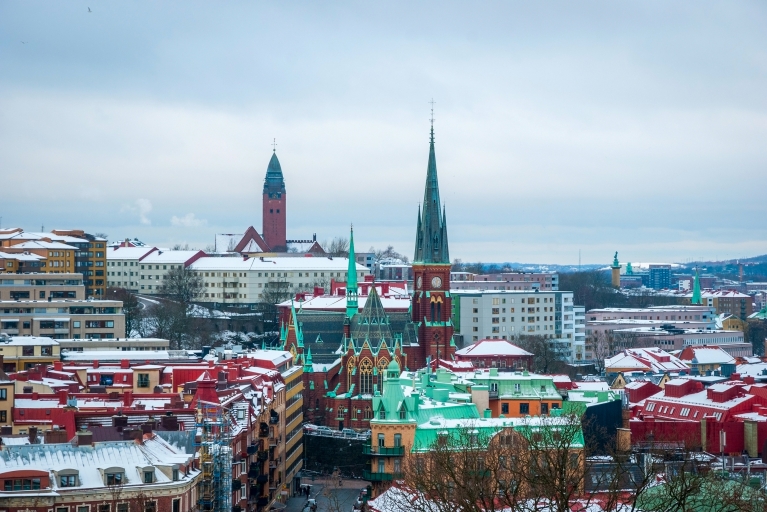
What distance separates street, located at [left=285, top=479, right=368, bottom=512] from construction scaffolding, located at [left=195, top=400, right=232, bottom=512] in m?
16.4

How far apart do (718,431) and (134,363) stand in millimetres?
41449

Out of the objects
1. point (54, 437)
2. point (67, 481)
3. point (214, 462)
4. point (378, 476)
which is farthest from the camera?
point (378, 476)

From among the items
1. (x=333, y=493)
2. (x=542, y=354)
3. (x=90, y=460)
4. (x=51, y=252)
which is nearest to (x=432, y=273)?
(x=542, y=354)

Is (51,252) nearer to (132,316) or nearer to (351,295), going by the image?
(132,316)

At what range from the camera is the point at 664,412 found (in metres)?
123

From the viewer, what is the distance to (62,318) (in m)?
153

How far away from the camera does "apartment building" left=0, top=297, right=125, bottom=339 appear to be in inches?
5945

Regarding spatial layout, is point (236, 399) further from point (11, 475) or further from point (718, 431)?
point (718, 431)

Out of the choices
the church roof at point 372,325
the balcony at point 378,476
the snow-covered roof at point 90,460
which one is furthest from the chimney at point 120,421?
the church roof at point 372,325

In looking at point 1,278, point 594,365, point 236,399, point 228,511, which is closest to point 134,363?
point 236,399

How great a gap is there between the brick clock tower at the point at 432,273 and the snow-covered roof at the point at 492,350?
505 centimetres

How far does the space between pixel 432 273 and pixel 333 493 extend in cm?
6128

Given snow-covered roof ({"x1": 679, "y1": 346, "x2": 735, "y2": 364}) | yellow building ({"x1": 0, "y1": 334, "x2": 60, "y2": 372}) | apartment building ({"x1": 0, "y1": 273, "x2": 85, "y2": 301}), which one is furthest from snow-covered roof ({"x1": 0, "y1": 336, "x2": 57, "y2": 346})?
snow-covered roof ({"x1": 679, "y1": 346, "x2": 735, "y2": 364})

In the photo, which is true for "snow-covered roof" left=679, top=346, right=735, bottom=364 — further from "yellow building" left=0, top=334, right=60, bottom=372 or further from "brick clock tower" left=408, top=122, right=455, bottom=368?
"yellow building" left=0, top=334, right=60, bottom=372
